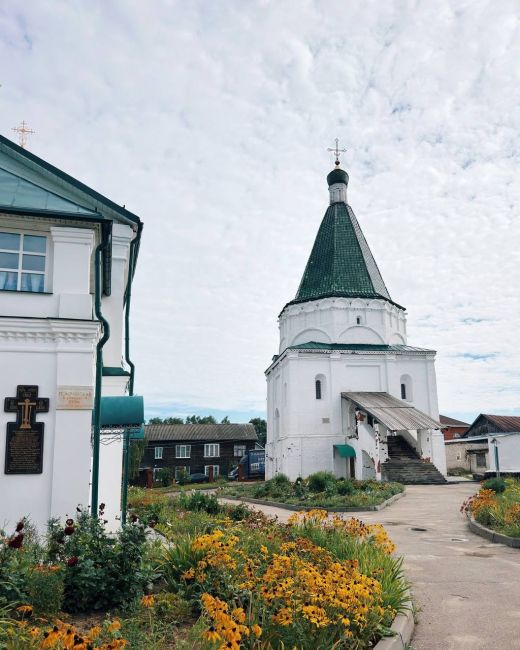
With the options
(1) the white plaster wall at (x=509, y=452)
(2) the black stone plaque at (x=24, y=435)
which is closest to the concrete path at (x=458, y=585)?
(2) the black stone plaque at (x=24, y=435)

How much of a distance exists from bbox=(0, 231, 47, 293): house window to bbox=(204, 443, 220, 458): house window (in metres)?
41.2

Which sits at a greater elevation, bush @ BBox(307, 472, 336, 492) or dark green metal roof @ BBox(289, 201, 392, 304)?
dark green metal roof @ BBox(289, 201, 392, 304)

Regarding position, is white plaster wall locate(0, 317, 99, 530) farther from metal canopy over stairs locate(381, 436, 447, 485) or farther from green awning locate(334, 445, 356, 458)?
green awning locate(334, 445, 356, 458)

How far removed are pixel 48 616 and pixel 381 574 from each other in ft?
11.1

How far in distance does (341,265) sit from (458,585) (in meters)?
30.8

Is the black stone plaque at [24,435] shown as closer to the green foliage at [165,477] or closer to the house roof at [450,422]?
the green foliage at [165,477]

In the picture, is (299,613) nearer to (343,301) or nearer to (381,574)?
(381,574)

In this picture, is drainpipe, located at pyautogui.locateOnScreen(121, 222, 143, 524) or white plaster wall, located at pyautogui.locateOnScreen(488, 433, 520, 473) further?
white plaster wall, located at pyautogui.locateOnScreen(488, 433, 520, 473)

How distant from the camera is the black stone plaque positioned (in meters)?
8.63

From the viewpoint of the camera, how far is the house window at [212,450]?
161ft

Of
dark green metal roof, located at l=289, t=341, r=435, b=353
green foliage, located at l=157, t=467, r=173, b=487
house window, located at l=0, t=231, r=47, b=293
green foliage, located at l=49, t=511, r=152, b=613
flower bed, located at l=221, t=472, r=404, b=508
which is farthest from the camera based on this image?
green foliage, located at l=157, t=467, r=173, b=487

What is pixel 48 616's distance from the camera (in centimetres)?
490

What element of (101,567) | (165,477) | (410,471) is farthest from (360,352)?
(101,567)

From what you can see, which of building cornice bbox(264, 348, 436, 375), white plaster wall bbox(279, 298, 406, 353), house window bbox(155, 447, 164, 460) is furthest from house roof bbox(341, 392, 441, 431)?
house window bbox(155, 447, 164, 460)
